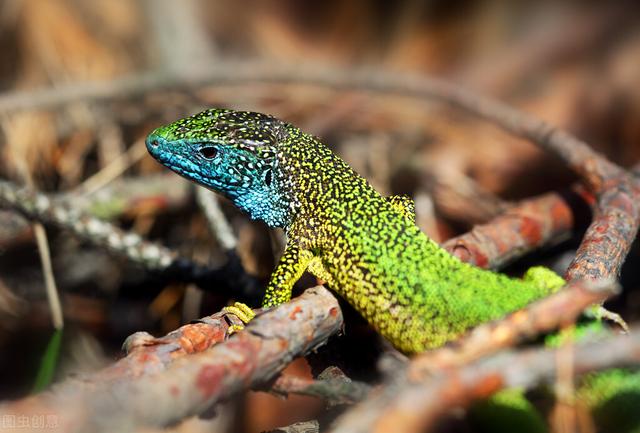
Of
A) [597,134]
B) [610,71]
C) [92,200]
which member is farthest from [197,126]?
[610,71]

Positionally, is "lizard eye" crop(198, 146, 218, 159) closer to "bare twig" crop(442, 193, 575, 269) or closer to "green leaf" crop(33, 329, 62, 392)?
"bare twig" crop(442, 193, 575, 269)

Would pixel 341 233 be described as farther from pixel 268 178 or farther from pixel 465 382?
pixel 465 382

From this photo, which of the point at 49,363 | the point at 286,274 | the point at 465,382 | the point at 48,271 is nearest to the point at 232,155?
the point at 286,274

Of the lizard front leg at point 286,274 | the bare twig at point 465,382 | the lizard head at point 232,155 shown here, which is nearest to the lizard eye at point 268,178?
the lizard head at point 232,155

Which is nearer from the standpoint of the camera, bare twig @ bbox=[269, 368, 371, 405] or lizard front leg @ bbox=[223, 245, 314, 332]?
bare twig @ bbox=[269, 368, 371, 405]

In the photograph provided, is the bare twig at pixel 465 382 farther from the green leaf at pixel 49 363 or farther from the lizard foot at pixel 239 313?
the green leaf at pixel 49 363

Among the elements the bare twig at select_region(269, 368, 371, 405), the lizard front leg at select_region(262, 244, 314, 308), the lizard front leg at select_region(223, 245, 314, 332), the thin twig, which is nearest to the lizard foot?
the lizard front leg at select_region(223, 245, 314, 332)

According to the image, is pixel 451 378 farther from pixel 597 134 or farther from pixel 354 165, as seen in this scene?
pixel 597 134
